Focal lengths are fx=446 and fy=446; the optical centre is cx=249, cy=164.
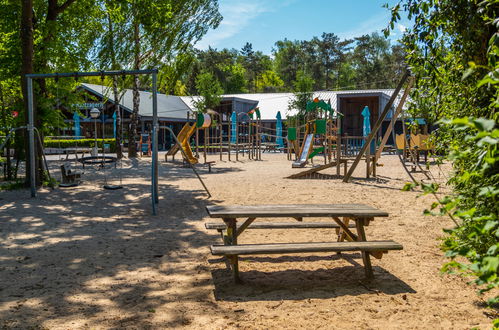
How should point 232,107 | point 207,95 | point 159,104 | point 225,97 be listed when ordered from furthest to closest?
1. point 232,107
2. point 225,97
3. point 207,95
4. point 159,104

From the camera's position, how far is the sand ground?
355 centimetres

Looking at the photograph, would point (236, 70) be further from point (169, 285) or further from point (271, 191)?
point (169, 285)

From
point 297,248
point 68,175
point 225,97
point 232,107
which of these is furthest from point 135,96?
point 297,248

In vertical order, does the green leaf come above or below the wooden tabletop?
above

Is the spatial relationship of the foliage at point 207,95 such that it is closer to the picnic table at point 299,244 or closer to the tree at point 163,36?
the tree at point 163,36

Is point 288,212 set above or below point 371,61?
below

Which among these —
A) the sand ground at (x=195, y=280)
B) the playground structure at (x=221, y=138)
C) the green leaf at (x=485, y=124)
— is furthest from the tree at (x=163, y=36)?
the green leaf at (x=485, y=124)

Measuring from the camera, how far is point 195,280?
4.54 meters

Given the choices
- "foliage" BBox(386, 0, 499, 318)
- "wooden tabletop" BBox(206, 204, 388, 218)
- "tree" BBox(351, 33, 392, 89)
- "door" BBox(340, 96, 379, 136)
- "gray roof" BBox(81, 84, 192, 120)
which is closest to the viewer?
"foliage" BBox(386, 0, 499, 318)

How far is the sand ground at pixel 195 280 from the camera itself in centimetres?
355

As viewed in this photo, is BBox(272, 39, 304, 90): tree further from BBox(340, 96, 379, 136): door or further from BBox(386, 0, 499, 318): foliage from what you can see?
BBox(386, 0, 499, 318): foliage

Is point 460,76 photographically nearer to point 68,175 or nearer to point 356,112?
point 68,175

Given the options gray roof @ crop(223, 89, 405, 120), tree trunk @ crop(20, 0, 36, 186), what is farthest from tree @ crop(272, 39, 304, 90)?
tree trunk @ crop(20, 0, 36, 186)

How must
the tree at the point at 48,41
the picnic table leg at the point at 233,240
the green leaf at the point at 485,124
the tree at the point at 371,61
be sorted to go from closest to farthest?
the green leaf at the point at 485,124 → the picnic table leg at the point at 233,240 → the tree at the point at 48,41 → the tree at the point at 371,61
